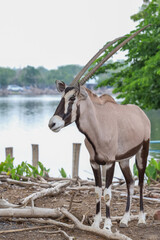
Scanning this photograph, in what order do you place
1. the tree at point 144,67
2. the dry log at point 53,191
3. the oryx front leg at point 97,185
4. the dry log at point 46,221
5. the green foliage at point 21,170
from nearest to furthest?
the oryx front leg at point 97,185 → the dry log at point 46,221 → the dry log at point 53,191 → the green foliage at point 21,170 → the tree at point 144,67

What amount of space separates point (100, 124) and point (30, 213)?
1598 mm

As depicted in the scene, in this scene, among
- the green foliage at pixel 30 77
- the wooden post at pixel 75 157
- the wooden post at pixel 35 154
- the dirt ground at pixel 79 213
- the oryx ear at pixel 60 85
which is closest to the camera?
the oryx ear at pixel 60 85

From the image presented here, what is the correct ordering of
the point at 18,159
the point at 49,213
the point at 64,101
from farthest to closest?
1. the point at 18,159
2. the point at 49,213
3. the point at 64,101

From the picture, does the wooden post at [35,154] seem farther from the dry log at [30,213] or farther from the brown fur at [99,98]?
the brown fur at [99,98]

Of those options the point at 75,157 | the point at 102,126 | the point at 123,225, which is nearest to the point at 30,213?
the point at 123,225

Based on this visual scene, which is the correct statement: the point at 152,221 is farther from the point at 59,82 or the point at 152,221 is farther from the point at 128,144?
the point at 59,82

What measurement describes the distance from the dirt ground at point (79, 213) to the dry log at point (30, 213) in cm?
12

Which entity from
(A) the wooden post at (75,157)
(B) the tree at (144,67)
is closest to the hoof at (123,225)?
(A) the wooden post at (75,157)

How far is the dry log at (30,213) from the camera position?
5191mm

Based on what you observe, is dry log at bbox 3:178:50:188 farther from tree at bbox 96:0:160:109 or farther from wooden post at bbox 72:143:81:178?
tree at bbox 96:0:160:109

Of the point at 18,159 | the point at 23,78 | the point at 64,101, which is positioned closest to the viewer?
the point at 64,101

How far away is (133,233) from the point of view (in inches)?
198

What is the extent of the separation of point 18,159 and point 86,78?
16412mm

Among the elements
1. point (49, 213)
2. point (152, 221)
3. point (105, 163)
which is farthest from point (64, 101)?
point (152, 221)
